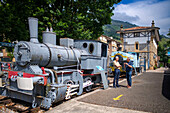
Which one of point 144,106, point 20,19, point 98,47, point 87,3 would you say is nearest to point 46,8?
point 20,19

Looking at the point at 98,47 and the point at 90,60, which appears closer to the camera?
the point at 90,60

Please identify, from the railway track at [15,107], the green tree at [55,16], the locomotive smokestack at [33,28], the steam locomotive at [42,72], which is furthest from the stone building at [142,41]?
the railway track at [15,107]

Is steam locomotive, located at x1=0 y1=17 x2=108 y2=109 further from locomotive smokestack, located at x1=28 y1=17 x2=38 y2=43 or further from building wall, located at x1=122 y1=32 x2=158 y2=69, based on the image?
building wall, located at x1=122 y1=32 x2=158 y2=69

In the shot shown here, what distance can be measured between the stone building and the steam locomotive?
2578 cm

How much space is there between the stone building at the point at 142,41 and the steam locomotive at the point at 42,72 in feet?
84.6

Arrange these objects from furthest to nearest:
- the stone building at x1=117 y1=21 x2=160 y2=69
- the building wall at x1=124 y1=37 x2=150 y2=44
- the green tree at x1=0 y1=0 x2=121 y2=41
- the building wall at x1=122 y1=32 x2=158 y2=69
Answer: the building wall at x1=124 y1=37 x2=150 y2=44, the building wall at x1=122 y1=32 x2=158 y2=69, the stone building at x1=117 y1=21 x2=160 y2=69, the green tree at x1=0 y1=0 x2=121 y2=41

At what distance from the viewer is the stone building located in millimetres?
28953

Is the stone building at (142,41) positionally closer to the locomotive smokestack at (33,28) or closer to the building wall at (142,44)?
the building wall at (142,44)

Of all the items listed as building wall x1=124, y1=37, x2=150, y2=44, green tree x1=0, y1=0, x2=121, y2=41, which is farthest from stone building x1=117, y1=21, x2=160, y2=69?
green tree x1=0, y1=0, x2=121, y2=41

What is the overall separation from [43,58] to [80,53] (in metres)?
2.39

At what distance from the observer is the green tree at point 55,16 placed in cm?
1141

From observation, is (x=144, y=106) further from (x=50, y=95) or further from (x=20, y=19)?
(x=20, y=19)

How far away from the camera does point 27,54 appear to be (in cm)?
496

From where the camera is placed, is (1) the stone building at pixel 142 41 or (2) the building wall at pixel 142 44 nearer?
(1) the stone building at pixel 142 41
